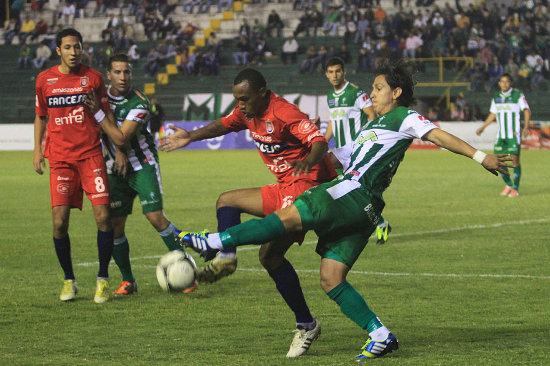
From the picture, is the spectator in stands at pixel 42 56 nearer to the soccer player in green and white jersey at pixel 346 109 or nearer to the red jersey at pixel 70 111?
the soccer player in green and white jersey at pixel 346 109

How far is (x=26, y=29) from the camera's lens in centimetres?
4934

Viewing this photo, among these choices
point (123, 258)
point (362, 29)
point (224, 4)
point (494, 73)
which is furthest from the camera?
point (224, 4)

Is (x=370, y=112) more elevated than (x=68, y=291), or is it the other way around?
(x=370, y=112)

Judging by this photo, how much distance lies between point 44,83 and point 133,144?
0.99m

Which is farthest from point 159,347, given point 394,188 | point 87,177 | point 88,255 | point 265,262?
point 394,188

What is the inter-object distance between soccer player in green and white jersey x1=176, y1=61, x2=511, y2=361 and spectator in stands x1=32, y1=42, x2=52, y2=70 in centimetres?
4115

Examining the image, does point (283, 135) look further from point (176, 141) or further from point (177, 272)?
point (177, 272)

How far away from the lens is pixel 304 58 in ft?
142

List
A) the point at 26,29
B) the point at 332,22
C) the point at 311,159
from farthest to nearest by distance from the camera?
the point at 26,29
the point at 332,22
the point at 311,159

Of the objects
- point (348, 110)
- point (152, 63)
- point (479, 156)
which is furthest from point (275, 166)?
point (152, 63)

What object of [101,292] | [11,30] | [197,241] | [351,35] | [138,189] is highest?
[197,241]

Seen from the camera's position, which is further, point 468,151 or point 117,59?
point 117,59

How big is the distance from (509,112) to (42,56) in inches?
1222

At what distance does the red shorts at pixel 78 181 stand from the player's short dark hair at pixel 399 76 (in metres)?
3.06
